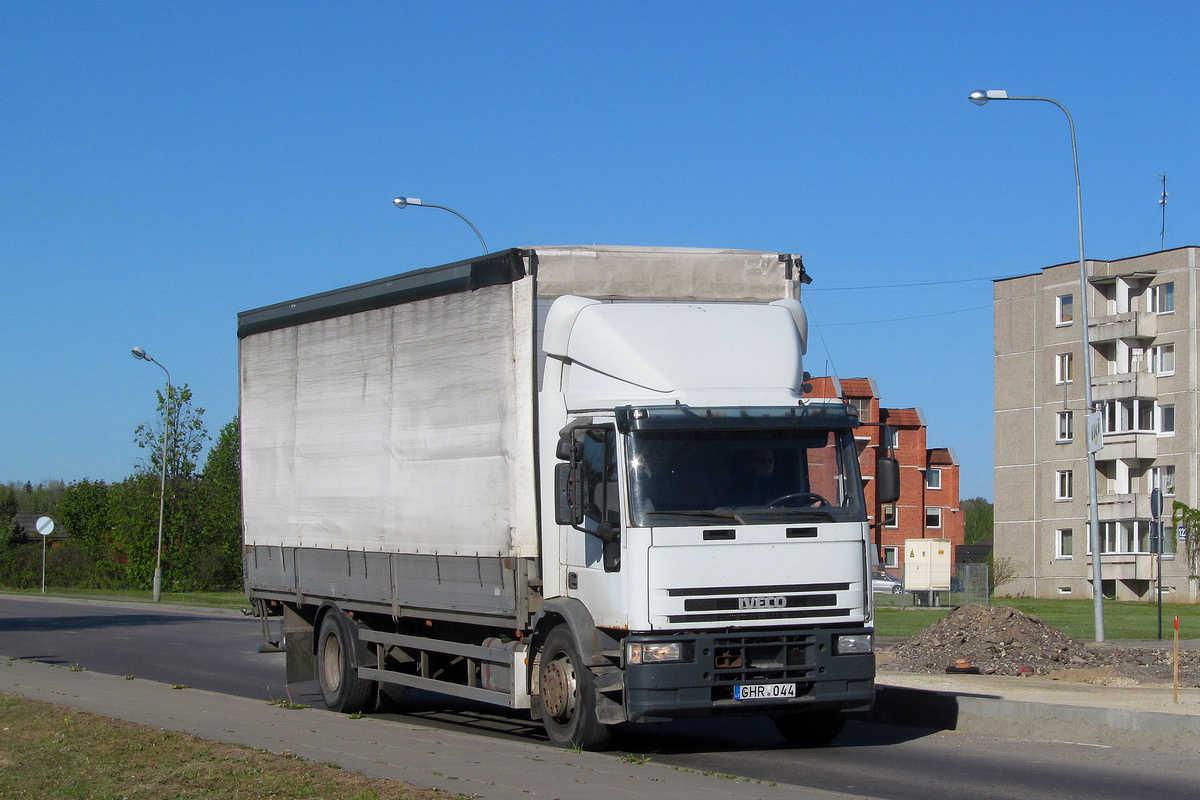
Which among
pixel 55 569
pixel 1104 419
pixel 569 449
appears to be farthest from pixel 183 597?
pixel 569 449

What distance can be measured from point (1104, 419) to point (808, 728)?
5332cm

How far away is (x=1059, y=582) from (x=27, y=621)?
48993mm

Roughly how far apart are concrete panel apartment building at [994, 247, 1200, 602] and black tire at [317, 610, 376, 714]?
5254cm

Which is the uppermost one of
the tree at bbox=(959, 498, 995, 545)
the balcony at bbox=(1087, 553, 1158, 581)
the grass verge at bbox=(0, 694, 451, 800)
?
the grass verge at bbox=(0, 694, 451, 800)

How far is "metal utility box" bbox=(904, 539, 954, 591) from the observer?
43375mm

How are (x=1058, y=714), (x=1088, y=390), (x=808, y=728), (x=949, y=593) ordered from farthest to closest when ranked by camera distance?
(x=949, y=593)
(x=1088, y=390)
(x=1058, y=714)
(x=808, y=728)

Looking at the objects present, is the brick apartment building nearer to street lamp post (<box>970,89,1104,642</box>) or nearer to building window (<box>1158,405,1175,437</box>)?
building window (<box>1158,405,1175,437</box>)

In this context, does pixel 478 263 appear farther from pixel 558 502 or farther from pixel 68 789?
pixel 68 789

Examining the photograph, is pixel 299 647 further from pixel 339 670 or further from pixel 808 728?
pixel 808 728

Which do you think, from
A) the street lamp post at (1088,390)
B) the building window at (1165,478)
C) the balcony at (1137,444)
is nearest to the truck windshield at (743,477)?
the street lamp post at (1088,390)

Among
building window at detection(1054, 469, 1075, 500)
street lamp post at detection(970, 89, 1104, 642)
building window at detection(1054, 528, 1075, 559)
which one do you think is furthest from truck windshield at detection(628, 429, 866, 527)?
building window at detection(1054, 469, 1075, 500)

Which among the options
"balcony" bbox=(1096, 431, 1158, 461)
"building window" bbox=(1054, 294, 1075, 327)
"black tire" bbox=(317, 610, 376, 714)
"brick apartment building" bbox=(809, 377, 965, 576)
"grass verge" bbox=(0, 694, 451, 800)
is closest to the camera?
"grass verge" bbox=(0, 694, 451, 800)

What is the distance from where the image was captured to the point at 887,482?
11.3 metres

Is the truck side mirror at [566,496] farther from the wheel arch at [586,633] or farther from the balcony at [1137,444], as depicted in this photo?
the balcony at [1137,444]
